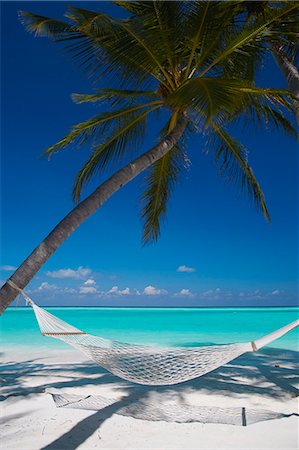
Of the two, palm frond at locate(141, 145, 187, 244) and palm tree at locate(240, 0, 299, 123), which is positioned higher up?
palm tree at locate(240, 0, 299, 123)

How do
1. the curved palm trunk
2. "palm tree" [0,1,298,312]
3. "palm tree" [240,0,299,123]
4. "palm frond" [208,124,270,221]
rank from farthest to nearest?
"palm frond" [208,124,270,221], "palm tree" [240,0,299,123], "palm tree" [0,1,298,312], the curved palm trunk

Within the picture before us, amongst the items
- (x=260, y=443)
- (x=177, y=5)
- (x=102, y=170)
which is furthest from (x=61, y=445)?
(x=177, y=5)

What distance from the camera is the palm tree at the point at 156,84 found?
2374 millimetres

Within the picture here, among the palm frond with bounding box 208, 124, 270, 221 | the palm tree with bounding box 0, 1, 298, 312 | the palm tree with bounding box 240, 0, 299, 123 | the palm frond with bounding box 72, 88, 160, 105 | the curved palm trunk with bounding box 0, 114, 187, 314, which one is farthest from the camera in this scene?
the palm frond with bounding box 208, 124, 270, 221

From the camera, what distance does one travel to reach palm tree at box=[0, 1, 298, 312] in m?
2.37

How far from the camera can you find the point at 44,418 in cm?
254

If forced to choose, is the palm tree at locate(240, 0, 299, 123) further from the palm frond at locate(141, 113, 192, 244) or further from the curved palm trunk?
the curved palm trunk

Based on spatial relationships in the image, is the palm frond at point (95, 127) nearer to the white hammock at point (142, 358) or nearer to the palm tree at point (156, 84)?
the palm tree at point (156, 84)

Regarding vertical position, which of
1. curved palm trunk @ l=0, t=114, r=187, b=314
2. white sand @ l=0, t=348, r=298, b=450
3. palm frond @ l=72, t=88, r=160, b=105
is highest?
palm frond @ l=72, t=88, r=160, b=105

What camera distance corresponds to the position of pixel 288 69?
3361 millimetres

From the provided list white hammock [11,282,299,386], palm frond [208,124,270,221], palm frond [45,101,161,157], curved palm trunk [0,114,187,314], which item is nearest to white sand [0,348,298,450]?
white hammock [11,282,299,386]

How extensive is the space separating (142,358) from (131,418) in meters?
0.48

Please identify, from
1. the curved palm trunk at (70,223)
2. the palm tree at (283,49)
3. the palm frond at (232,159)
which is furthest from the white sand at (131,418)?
the palm tree at (283,49)

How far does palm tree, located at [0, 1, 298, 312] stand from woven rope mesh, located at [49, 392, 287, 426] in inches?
50.7
